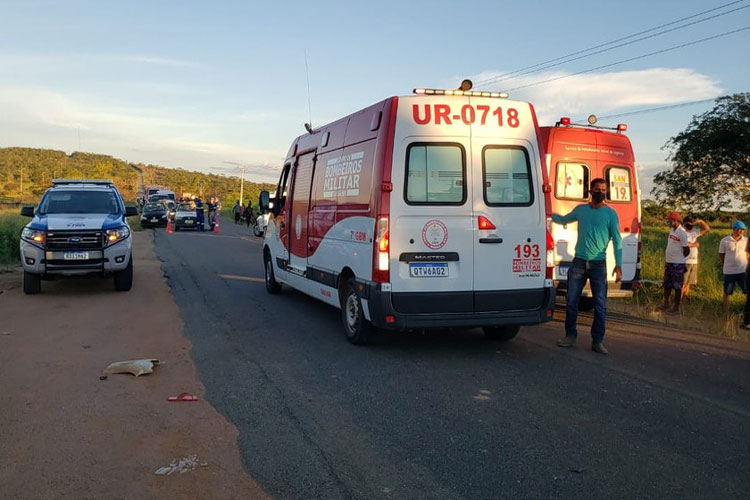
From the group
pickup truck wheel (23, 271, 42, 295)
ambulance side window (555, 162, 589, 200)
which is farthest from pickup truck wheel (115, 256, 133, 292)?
ambulance side window (555, 162, 589, 200)

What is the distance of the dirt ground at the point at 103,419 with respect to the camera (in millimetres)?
3893

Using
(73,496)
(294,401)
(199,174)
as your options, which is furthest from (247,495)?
(199,174)

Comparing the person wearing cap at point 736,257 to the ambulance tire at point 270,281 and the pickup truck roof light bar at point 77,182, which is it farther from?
the pickup truck roof light bar at point 77,182

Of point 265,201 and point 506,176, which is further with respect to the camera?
point 265,201

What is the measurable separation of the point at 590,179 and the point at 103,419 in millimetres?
7837

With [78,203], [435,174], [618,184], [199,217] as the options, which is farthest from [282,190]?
[199,217]

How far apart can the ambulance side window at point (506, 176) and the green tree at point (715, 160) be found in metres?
Answer: 34.2

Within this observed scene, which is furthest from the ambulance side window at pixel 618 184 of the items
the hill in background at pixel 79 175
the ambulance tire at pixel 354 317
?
the hill in background at pixel 79 175

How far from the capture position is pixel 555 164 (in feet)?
33.1

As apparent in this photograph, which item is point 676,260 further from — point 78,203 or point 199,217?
point 199,217

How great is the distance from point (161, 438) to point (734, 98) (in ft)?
133

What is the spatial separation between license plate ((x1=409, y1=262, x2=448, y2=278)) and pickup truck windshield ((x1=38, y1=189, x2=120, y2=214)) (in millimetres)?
7947

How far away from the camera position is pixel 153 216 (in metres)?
40.7

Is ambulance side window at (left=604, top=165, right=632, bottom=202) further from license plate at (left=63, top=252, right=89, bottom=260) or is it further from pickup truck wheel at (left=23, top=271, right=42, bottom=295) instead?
pickup truck wheel at (left=23, top=271, right=42, bottom=295)
